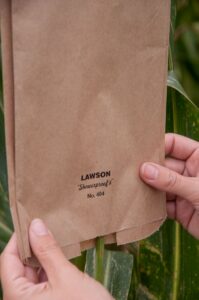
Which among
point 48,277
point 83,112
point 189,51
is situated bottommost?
point 189,51

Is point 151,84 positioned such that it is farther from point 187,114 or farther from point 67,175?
point 187,114

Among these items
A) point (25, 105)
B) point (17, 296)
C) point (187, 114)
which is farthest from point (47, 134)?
point (187, 114)

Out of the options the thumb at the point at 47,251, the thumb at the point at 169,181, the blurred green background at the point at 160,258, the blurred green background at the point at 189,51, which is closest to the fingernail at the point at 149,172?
the thumb at the point at 169,181

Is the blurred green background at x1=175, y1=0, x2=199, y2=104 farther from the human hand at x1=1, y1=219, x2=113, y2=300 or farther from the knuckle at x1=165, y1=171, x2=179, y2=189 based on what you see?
the human hand at x1=1, y1=219, x2=113, y2=300

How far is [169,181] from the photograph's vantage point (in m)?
0.59

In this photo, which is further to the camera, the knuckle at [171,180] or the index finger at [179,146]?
the index finger at [179,146]

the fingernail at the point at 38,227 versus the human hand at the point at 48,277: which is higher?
the fingernail at the point at 38,227

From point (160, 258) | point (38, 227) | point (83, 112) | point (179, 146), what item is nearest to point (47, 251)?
point (38, 227)

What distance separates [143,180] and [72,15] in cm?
18

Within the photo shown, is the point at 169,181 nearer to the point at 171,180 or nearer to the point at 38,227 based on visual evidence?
the point at 171,180

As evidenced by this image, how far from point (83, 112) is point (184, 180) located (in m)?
0.17

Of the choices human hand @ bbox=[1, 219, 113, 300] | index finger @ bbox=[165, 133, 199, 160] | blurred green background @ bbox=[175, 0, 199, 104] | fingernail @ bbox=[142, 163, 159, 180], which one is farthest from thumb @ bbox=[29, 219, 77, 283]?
blurred green background @ bbox=[175, 0, 199, 104]

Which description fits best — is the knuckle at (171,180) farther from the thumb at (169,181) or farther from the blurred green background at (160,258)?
the blurred green background at (160,258)

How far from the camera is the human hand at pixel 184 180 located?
2.05ft
